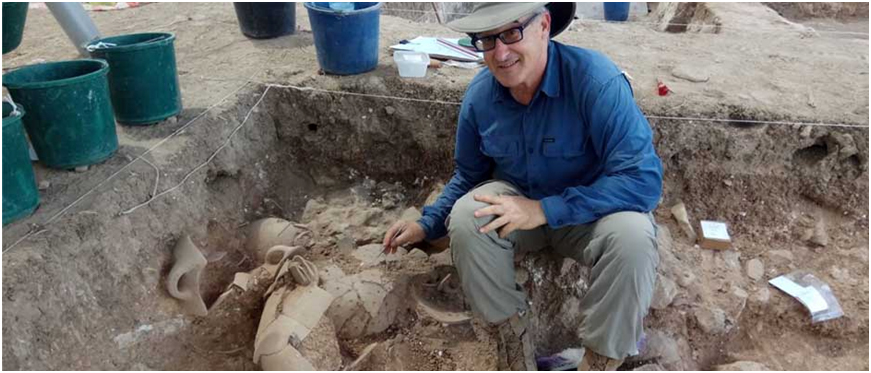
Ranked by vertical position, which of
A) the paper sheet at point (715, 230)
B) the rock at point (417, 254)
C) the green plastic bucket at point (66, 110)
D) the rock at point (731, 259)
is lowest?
the rock at point (731, 259)

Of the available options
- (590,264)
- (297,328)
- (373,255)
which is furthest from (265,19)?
(590,264)

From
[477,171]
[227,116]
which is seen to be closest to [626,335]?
[477,171]

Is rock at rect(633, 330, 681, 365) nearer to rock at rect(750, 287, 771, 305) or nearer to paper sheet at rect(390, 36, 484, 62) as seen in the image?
rock at rect(750, 287, 771, 305)

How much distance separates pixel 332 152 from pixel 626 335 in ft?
7.33

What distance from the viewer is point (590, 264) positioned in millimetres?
2234

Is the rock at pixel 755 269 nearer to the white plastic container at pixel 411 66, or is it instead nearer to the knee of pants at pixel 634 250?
the knee of pants at pixel 634 250

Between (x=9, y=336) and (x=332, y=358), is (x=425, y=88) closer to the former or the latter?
(x=332, y=358)

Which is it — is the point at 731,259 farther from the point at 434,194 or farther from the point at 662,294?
the point at 434,194

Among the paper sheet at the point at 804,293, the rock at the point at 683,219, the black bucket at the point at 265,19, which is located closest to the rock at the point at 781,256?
the paper sheet at the point at 804,293

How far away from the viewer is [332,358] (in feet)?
8.07

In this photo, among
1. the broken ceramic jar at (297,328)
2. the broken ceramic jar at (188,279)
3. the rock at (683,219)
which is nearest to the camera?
the broken ceramic jar at (297,328)

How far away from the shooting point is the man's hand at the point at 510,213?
2.17 metres

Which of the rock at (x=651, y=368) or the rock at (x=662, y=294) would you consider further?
the rock at (x=662, y=294)

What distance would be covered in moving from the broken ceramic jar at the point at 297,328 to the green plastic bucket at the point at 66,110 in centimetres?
104
